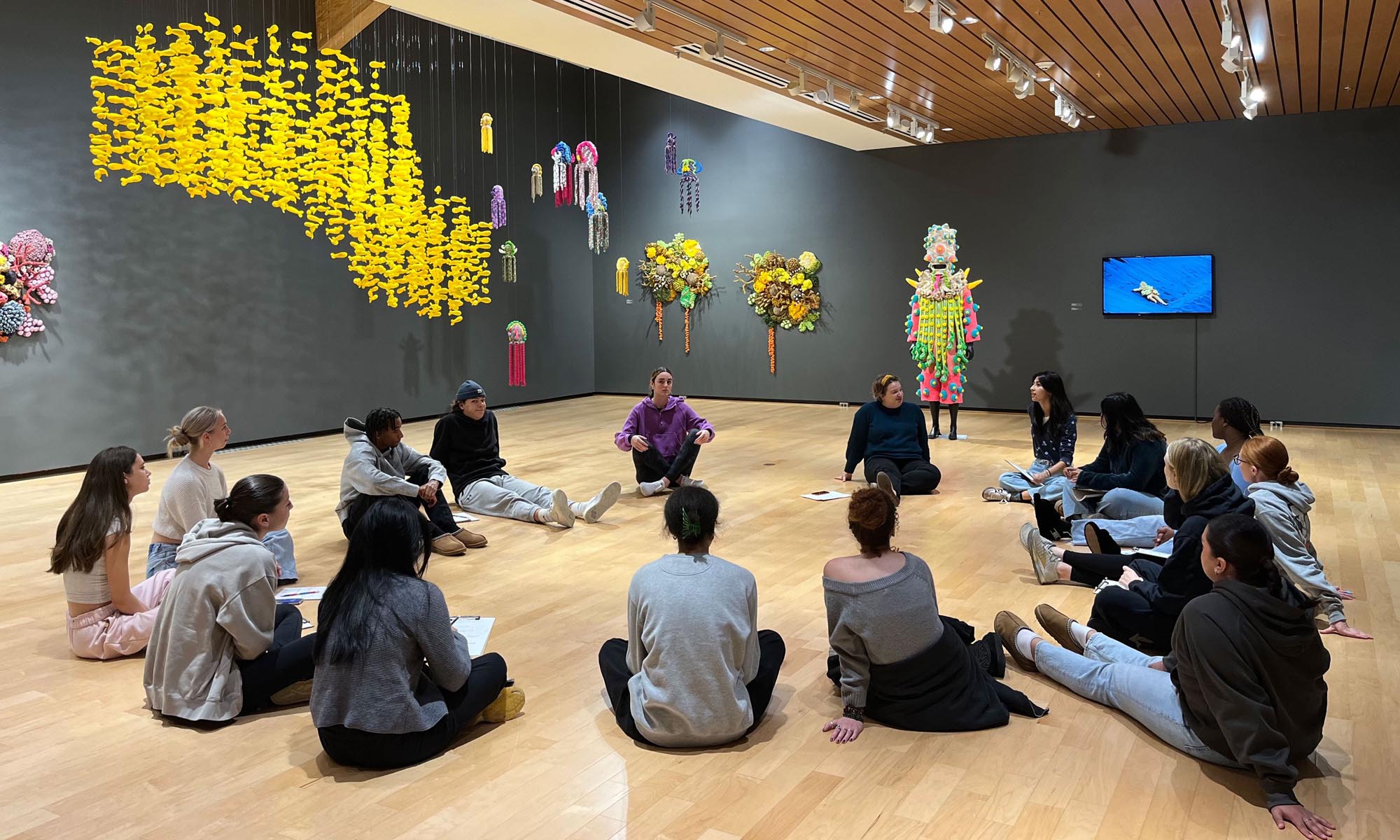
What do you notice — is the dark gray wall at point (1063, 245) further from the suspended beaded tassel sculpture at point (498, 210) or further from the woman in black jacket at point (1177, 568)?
the woman in black jacket at point (1177, 568)

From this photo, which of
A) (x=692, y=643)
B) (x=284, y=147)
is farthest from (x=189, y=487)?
(x=284, y=147)

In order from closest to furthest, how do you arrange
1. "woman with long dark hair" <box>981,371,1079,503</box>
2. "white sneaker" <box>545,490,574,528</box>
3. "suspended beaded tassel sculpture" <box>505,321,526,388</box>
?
"white sneaker" <box>545,490,574,528</box>, "woman with long dark hair" <box>981,371,1079,503</box>, "suspended beaded tassel sculpture" <box>505,321,526,388</box>

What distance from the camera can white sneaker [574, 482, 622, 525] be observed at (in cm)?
629

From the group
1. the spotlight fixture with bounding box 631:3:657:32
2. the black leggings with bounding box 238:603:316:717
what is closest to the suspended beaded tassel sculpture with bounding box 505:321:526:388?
the spotlight fixture with bounding box 631:3:657:32

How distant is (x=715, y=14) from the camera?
24.0 ft

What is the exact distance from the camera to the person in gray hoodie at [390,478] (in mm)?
5320

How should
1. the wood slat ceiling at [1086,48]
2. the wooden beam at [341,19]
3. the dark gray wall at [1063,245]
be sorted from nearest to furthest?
the wood slat ceiling at [1086,48] → the wooden beam at [341,19] → the dark gray wall at [1063,245]

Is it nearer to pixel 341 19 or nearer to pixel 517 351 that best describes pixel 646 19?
pixel 341 19

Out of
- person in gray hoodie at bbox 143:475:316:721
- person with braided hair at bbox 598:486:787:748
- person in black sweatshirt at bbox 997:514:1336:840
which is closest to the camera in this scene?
person in black sweatshirt at bbox 997:514:1336:840

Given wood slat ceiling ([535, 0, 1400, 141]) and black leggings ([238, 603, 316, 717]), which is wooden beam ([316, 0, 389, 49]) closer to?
wood slat ceiling ([535, 0, 1400, 141])

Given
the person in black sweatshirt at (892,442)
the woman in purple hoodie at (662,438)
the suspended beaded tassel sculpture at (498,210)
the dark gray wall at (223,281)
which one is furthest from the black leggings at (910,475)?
the dark gray wall at (223,281)

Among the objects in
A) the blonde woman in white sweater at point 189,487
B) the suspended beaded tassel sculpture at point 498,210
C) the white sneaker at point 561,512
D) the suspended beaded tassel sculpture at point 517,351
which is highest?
the suspended beaded tassel sculpture at point 498,210

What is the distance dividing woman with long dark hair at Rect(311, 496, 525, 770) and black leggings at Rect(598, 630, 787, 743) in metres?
0.51

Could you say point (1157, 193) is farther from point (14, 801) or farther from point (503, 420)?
point (14, 801)
